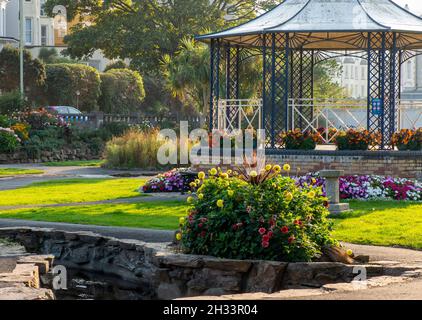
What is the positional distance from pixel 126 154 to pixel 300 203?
23.6m

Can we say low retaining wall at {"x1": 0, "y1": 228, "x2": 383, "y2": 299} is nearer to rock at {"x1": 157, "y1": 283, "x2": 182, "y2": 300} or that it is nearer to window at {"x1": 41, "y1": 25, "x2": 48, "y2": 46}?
rock at {"x1": 157, "y1": 283, "x2": 182, "y2": 300}

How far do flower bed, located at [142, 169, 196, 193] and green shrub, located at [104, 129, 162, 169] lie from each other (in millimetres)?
9988

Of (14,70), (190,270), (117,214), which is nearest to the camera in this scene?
(190,270)

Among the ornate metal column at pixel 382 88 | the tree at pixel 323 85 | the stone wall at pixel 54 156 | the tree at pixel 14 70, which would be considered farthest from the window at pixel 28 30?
the ornate metal column at pixel 382 88

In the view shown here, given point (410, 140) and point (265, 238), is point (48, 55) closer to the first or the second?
point (410, 140)

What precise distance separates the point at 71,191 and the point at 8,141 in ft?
48.7

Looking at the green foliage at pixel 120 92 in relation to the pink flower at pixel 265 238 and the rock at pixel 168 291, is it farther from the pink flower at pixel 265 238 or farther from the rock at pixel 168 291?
the pink flower at pixel 265 238

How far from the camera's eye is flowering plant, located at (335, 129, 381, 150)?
85.9ft

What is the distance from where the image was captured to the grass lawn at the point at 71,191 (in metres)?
24.7

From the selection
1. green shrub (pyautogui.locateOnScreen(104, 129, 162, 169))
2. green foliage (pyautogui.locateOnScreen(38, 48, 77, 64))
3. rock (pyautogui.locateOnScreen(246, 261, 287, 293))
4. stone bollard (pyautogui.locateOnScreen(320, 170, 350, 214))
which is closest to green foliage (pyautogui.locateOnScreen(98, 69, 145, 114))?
green foliage (pyautogui.locateOnScreen(38, 48, 77, 64))

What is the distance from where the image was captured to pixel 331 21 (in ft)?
90.6

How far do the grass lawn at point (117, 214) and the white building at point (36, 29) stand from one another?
52.1 m

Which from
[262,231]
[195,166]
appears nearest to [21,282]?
[262,231]

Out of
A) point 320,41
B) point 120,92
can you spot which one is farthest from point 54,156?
point 120,92
